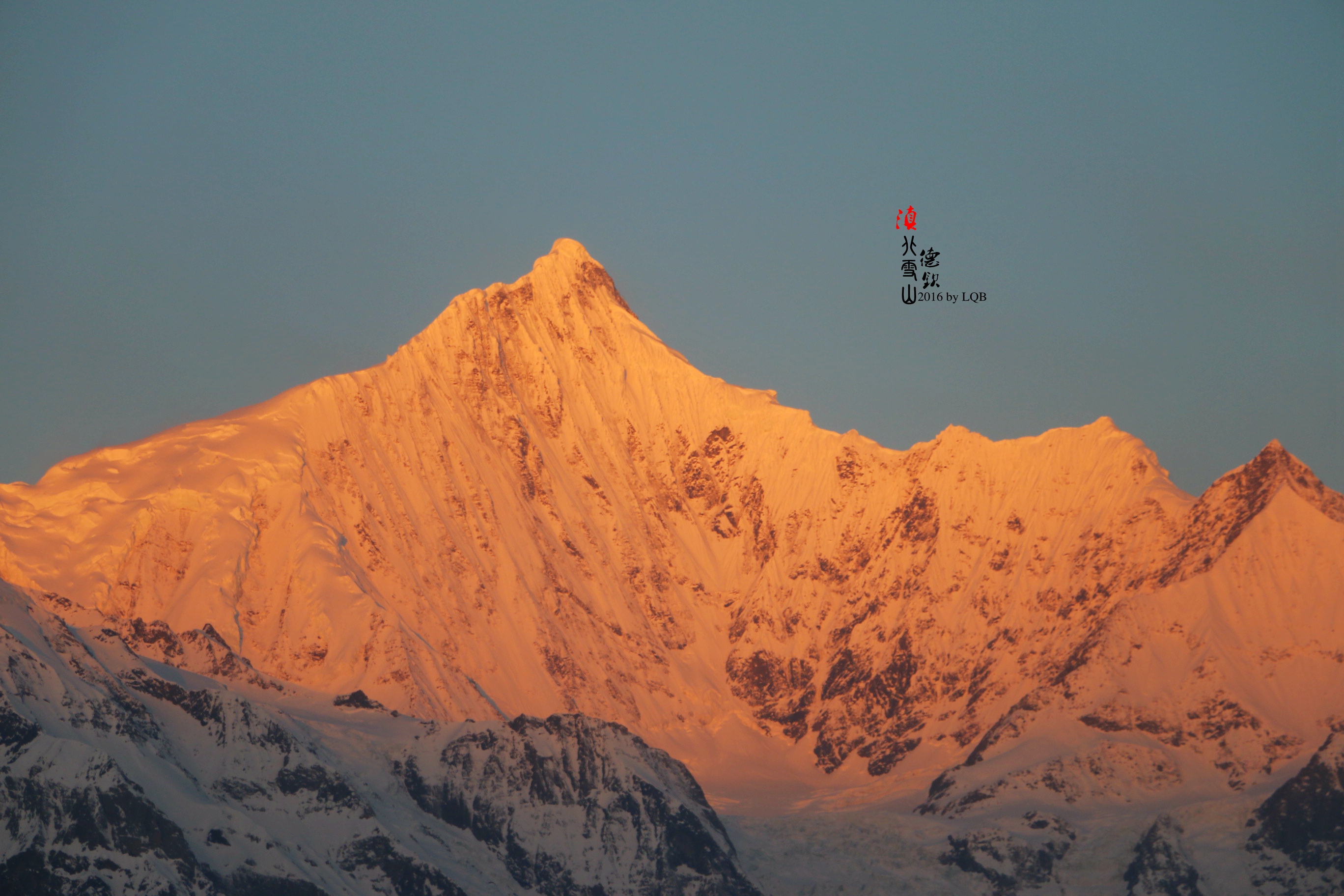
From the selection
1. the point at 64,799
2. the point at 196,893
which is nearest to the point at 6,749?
the point at 64,799

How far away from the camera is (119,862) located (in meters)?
196

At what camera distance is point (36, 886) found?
191m

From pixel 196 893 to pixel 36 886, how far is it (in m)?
15.4

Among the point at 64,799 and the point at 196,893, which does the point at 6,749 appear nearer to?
the point at 64,799

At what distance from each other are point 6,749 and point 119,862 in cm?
1632

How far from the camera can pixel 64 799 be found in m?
197

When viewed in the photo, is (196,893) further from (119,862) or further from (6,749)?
(6,749)

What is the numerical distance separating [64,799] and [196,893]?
15669 mm

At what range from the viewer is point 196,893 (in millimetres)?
198625

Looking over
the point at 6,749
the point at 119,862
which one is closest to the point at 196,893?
the point at 119,862

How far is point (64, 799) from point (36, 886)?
30.4 feet

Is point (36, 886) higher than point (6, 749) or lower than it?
lower
